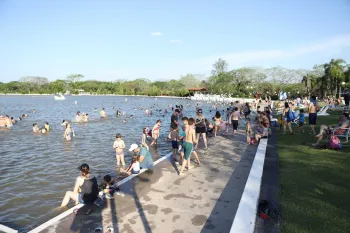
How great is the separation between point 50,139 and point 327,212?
16.3 metres

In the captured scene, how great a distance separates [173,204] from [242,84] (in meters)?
84.3

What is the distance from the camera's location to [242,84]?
85.7 metres

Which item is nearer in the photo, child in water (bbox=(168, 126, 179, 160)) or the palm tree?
child in water (bbox=(168, 126, 179, 160))

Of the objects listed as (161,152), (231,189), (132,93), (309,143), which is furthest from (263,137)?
(132,93)

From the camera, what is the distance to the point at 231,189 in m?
6.50

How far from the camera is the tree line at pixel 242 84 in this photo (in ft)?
165

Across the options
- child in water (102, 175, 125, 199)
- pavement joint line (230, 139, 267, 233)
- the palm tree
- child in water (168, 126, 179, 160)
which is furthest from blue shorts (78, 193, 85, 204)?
the palm tree

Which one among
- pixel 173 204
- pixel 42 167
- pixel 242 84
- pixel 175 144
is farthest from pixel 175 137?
pixel 242 84

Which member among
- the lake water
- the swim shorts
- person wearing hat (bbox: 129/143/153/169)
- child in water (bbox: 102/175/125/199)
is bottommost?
the lake water

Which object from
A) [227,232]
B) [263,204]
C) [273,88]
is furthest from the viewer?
[273,88]

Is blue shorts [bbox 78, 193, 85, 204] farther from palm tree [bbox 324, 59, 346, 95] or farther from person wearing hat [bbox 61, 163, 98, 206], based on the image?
palm tree [bbox 324, 59, 346, 95]

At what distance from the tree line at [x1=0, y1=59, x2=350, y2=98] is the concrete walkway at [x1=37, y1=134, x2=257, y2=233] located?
34.5 meters

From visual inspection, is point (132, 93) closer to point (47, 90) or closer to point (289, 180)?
point (47, 90)

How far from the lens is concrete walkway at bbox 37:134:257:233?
4.85 meters
